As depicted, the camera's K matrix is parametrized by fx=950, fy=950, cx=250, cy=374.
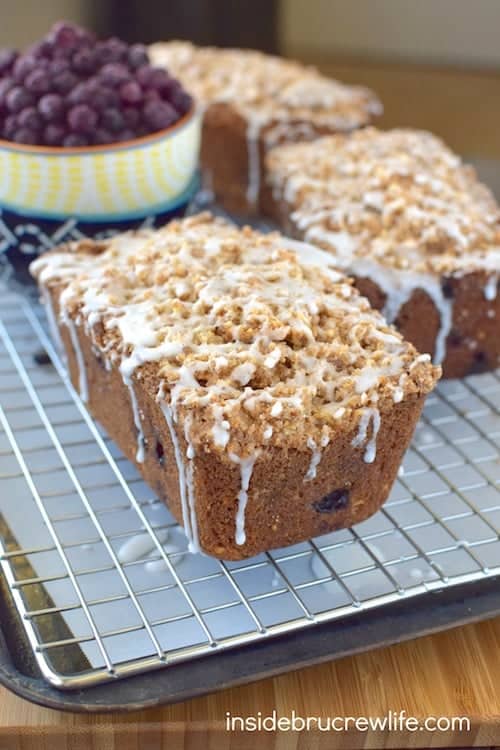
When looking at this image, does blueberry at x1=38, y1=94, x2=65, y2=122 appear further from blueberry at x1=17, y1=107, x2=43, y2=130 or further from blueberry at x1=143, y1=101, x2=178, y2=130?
blueberry at x1=143, y1=101, x2=178, y2=130

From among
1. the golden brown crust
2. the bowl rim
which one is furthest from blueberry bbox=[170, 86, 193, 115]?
the golden brown crust

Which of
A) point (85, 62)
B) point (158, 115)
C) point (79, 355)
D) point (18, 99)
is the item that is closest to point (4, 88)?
point (18, 99)

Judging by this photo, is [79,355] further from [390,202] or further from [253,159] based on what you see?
[253,159]

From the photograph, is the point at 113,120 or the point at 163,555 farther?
the point at 113,120

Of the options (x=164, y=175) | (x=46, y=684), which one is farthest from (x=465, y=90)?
(x=46, y=684)

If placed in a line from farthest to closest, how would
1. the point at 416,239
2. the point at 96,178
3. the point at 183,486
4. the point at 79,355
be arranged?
1. the point at 96,178
2. the point at 416,239
3. the point at 79,355
4. the point at 183,486

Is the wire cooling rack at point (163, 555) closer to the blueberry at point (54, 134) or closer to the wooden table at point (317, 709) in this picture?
the wooden table at point (317, 709)

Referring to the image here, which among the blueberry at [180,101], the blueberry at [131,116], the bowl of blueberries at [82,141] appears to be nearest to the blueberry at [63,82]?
the bowl of blueberries at [82,141]
